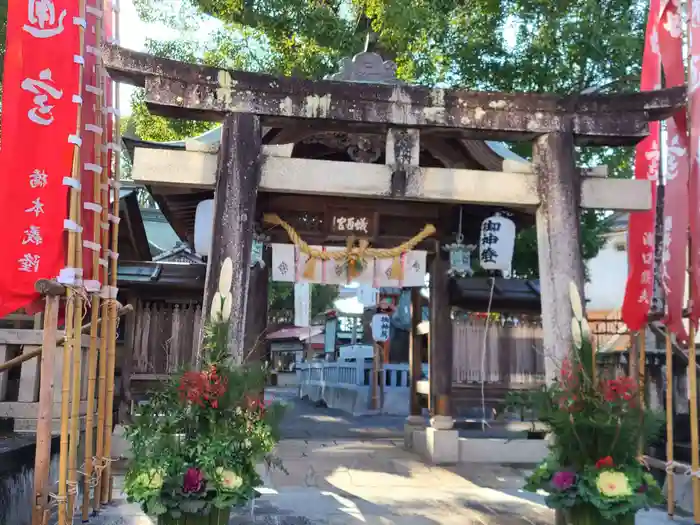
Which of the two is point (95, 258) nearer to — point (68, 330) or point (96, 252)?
point (96, 252)

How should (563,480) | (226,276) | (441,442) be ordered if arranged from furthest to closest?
(441,442) → (226,276) → (563,480)

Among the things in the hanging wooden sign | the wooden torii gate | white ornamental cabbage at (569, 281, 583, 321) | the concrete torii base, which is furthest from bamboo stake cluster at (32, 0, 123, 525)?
the concrete torii base

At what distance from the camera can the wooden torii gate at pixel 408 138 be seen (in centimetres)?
631

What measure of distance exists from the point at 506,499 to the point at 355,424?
376 inches

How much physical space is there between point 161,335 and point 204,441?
6.06 metres

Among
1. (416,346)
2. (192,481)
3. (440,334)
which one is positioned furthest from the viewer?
(416,346)

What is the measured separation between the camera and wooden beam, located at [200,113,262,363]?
6.11 meters

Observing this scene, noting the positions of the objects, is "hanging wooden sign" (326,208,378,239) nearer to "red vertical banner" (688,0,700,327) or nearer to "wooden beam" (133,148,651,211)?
"wooden beam" (133,148,651,211)

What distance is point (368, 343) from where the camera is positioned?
26.1m

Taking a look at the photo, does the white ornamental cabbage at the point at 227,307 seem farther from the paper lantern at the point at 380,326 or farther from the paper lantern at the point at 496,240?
the paper lantern at the point at 380,326

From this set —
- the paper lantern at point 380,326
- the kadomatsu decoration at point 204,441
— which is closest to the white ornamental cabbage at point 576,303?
the kadomatsu decoration at point 204,441

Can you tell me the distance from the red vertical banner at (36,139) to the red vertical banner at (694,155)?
19.4ft

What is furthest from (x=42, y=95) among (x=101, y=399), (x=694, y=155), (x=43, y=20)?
(x=694, y=155)

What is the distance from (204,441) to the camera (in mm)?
5102
